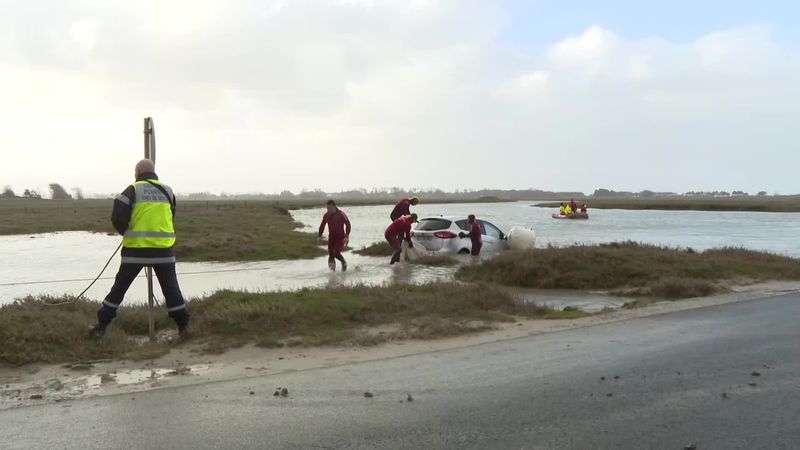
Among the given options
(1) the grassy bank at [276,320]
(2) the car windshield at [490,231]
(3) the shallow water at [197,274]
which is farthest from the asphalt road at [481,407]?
(2) the car windshield at [490,231]

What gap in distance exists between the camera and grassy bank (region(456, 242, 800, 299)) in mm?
13773

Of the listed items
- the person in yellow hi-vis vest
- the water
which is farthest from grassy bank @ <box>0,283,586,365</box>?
the water

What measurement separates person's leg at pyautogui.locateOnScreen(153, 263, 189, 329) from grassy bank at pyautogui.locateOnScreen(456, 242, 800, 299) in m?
8.54

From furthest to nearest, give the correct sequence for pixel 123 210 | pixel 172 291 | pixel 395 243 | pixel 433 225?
pixel 433 225
pixel 395 243
pixel 172 291
pixel 123 210

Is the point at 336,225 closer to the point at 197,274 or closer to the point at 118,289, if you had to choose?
the point at 197,274

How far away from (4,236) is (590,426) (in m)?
34.8

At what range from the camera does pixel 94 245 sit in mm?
25266

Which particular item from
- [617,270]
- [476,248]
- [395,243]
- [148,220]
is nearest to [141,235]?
[148,220]

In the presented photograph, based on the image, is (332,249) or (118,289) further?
(332,249)

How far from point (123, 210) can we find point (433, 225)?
13520 mm

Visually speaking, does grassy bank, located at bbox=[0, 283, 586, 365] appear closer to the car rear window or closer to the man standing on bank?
the man standing on bank

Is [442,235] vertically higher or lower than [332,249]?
higher

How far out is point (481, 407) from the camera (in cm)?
498

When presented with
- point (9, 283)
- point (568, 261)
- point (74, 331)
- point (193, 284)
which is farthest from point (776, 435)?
point (9, 283)
